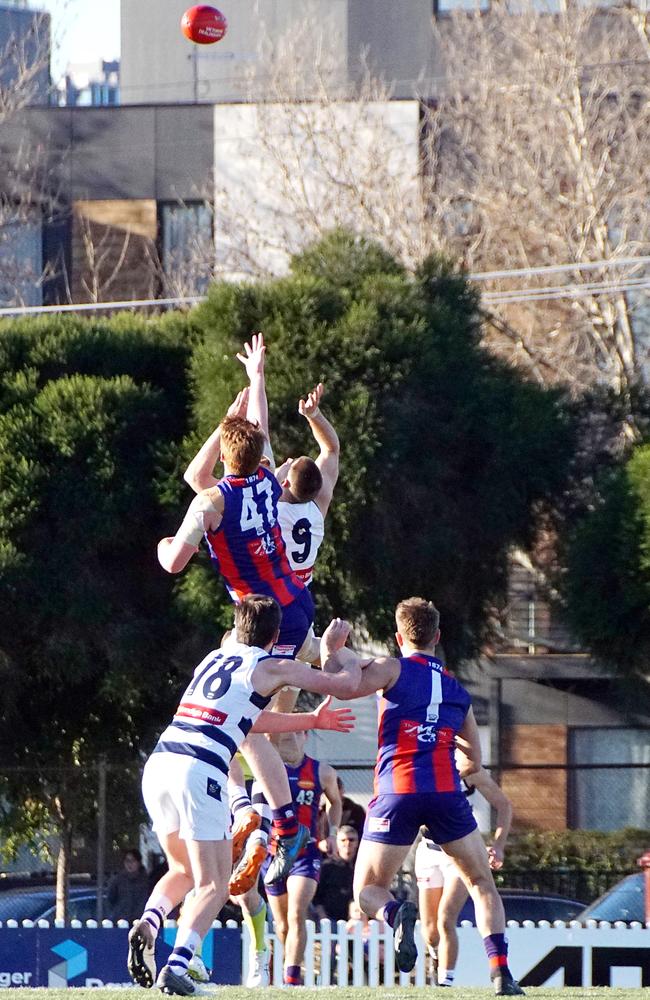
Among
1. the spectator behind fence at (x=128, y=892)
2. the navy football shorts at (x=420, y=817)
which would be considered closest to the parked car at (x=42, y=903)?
the spectator behind fence at (x=128, y=892)

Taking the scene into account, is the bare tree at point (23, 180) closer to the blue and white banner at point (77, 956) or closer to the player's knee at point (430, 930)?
the blue and white banner at point (77, 956)

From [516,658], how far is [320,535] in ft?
59.0

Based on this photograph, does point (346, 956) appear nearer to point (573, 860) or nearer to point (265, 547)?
point (265, 547)

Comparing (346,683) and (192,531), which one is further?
(192,531)

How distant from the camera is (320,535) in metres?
9.71

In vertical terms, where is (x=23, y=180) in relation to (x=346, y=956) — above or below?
above

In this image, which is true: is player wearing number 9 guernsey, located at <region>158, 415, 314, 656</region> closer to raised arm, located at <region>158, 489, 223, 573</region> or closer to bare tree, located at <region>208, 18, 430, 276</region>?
raised arm, located at <region>158, 489, 223, 573</region>

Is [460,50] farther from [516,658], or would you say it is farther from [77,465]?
[77,465]

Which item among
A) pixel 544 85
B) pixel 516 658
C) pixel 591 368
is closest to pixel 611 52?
pixel 544 85

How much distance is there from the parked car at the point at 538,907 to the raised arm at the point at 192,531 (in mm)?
9138

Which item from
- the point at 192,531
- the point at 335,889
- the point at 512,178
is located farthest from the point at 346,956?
the point at 512,178

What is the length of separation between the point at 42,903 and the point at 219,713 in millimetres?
10547

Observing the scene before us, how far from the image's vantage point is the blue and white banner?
1311cm

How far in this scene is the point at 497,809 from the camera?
33.3ft
